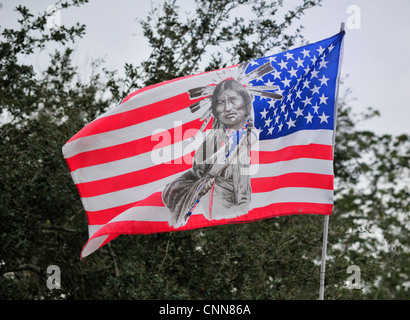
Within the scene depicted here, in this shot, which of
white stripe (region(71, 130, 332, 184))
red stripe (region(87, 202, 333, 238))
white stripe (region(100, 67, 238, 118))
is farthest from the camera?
white stripe (region(100, 67, 238, 118))

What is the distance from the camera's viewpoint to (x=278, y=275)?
31.1ft

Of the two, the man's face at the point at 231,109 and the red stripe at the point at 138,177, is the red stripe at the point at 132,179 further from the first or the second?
the man's face at the point at 231,109

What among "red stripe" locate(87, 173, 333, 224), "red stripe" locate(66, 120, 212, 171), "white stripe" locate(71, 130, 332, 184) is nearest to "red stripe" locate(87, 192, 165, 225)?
"red stripe" locate(87, 173, 333, 224)

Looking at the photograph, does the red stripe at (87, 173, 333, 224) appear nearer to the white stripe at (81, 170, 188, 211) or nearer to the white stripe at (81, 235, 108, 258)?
the white stripe at (81, 170, 188, 211)

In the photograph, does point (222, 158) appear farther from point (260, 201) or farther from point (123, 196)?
point (123, 196)

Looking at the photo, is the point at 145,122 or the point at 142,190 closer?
the point at 142,190

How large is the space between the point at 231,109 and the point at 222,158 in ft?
1.60

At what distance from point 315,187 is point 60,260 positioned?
5.09 m

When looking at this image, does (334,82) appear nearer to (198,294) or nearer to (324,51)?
(324,51)

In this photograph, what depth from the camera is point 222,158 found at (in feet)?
19.8

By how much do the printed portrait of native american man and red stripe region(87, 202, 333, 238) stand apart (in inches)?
2.1

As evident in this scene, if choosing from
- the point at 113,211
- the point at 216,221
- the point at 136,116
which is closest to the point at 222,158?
the point at 216,221

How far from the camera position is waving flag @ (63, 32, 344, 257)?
5875 millimetres

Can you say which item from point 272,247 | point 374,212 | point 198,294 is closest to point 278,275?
point 272,247
